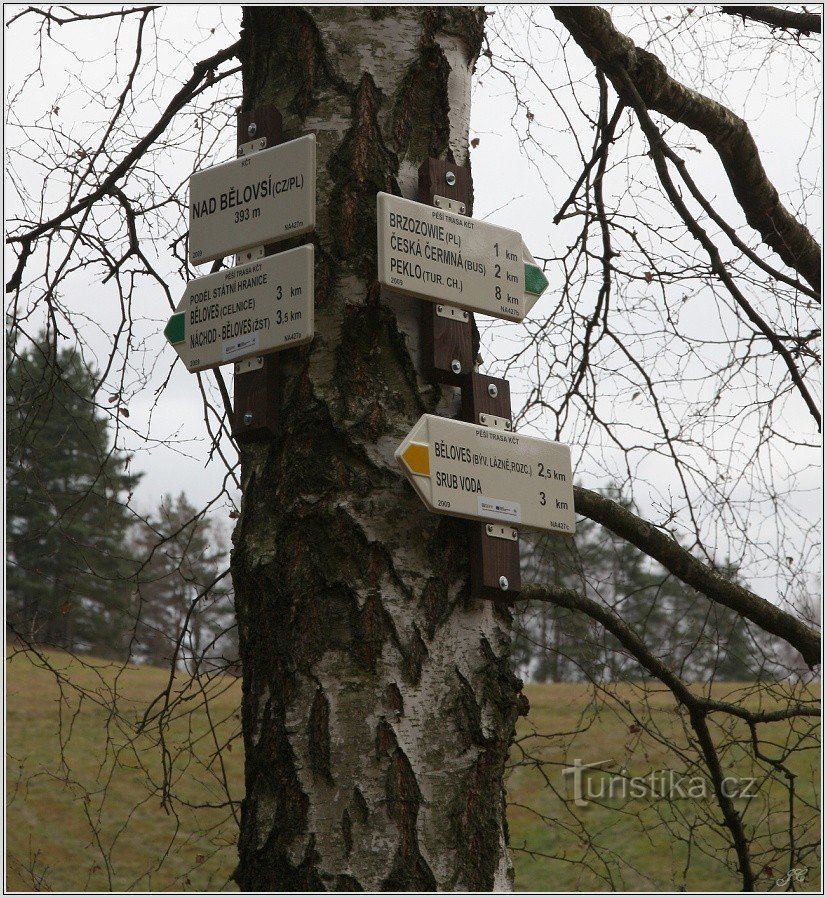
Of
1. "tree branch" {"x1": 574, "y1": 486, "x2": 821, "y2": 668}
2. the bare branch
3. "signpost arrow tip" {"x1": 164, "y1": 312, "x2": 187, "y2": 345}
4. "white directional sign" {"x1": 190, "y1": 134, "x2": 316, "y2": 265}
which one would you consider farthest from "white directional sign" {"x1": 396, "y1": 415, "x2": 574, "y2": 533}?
the bare branch

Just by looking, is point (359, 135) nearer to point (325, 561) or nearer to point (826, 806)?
point (325, 561)

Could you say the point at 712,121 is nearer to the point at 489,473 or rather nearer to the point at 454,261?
the point at 454,261

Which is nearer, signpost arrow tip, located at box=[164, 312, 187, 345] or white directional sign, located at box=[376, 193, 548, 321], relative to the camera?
white directional sign, located at box=[376, 193, 548, 321]

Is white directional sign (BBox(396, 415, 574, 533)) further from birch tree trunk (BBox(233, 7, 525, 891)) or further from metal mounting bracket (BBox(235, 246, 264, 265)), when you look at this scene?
metal mounting bracket (BBox(235, 246, 264, 265))

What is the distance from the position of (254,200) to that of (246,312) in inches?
8.1

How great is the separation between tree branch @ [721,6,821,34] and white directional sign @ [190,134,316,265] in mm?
2066

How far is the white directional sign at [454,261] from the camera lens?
6.06 ft

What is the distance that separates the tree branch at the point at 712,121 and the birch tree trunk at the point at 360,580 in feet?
3.06

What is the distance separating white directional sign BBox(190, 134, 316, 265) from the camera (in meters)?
1.89

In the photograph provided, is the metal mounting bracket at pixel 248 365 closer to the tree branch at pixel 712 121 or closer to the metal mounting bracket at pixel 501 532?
the metal mounting bracket at pixel 501 532

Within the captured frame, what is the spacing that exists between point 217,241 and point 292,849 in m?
1.05

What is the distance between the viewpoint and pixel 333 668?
1.69 m

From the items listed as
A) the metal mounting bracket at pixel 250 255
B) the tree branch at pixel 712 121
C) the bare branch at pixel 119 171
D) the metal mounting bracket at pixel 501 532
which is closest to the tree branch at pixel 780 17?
the tree branch at pixel 712 121

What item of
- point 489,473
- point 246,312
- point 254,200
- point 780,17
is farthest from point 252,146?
point 780,17
